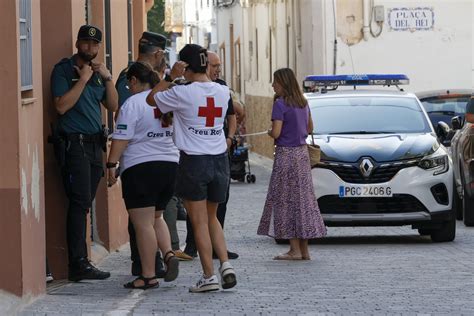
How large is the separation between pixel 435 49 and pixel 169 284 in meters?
22.6

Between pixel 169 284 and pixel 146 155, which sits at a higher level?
pixel 146 155

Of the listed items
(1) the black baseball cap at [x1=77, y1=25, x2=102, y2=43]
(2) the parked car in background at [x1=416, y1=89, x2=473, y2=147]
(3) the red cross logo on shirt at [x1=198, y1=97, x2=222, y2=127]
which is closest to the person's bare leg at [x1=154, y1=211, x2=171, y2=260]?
(3) the red cross logo on shirt at [x1=198, y1=97, x2=222, y2=127]

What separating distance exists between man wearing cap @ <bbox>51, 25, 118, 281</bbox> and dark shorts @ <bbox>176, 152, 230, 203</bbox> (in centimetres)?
102

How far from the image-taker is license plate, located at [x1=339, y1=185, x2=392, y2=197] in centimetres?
1565

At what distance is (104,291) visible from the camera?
11.0m

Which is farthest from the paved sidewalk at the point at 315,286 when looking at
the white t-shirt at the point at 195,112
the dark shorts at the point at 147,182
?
the white t-shirt at the point at 195,112

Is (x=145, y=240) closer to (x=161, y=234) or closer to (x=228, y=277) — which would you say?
(x=161, y=234)

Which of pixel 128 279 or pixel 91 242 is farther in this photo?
pixel 91 242

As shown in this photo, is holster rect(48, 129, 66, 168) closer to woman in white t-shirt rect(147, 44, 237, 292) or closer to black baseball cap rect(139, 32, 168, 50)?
woman in white t-shirt rect(147, 44, 237, 292)

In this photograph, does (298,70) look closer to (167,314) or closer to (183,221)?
(183,221)

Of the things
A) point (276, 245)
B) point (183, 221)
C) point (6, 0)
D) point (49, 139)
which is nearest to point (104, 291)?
point (49, 139)

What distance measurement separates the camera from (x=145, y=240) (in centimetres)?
A: 1110

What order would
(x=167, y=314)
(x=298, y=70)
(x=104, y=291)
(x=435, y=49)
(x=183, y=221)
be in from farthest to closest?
(x=298, y=70), (x=435, y=49), (x=183, y=221), (x=104, y=291), (x=167, y=314)

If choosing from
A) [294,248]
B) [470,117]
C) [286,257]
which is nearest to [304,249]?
[294,248]
